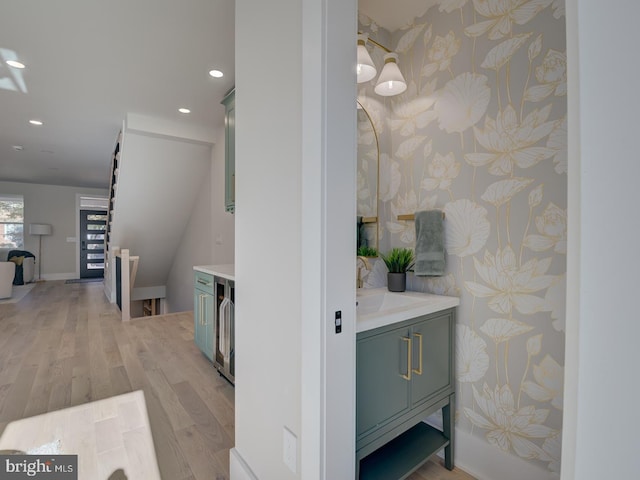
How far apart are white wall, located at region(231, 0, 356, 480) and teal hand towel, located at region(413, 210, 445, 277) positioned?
829mm

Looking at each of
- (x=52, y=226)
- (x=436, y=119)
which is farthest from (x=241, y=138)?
(x=52, y=226)

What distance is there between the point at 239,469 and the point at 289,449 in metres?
0.49

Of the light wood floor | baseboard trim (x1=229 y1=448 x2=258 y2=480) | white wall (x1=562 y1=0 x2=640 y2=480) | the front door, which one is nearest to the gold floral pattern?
the light wood floor

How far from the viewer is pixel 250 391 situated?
136cm

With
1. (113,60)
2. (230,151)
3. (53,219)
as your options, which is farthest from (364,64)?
(53,219)

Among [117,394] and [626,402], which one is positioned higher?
[626,402]

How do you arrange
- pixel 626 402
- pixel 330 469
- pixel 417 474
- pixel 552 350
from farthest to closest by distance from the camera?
pixel 417 474
pixel 552 350
pixel 330 469
pixel 626 402

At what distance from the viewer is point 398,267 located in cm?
184

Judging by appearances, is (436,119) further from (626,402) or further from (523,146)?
(626,402)

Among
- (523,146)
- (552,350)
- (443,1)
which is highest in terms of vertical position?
(443,1)

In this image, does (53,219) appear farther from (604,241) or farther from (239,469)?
(604,241)

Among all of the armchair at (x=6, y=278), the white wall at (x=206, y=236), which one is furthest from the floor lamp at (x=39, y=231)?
the white wall at (x=206, y=236)

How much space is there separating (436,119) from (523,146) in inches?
20.5

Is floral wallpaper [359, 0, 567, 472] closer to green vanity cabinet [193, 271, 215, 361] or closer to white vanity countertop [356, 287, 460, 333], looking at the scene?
white vanity countertop [356, 287, 460, 333]
